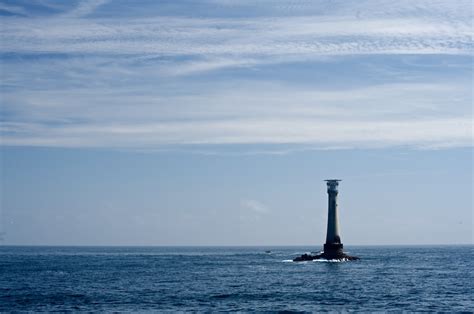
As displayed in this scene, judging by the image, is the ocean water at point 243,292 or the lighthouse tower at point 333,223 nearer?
the ocean water at point 243,292

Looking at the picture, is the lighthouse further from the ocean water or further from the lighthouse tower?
the ocean water

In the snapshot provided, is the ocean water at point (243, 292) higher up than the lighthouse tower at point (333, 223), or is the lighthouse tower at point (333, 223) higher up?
the lighthouse tower at point (333, 223)

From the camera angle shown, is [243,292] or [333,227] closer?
[243,292]

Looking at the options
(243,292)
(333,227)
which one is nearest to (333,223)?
(333,227)

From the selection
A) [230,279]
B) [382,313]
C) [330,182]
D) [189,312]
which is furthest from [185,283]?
[330,182]

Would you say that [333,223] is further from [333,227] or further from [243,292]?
[243,292]

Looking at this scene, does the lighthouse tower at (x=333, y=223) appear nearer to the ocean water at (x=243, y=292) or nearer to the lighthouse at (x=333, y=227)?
the lighthouse at (x=333, y=227)

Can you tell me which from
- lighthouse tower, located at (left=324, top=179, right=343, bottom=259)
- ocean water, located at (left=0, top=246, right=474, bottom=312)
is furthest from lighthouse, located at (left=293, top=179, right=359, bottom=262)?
ocean water, located at (left=0, top=246, right=474, bottom=312)

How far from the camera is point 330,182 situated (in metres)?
109

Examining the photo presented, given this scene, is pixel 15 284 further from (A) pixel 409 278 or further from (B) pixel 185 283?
(A) pixel 409 278

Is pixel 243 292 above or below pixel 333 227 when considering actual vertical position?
below

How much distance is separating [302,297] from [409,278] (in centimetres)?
2838

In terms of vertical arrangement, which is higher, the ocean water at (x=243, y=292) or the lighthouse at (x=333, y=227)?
the lighthouse at (x=333, y=227)

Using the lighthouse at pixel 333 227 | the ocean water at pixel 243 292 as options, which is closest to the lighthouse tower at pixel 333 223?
the lighthouse at pixel 333 227
